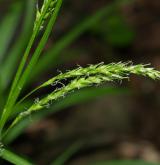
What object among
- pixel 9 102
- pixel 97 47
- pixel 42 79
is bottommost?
pixel 9 102

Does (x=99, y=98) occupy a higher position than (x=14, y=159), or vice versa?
(x=99, y=98)

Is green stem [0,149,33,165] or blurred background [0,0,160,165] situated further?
blurred background [0,0,160,165]

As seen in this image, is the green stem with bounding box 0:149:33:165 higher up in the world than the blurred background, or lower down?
lower down

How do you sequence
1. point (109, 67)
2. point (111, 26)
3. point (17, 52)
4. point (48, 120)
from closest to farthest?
point (109, 67) → point (17, 52) → point (48, 120) → point (111, 26)

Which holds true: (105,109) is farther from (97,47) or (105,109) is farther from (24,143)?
(97,47)

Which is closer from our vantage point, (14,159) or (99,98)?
(14,159)

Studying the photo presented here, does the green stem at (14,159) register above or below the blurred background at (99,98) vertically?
below

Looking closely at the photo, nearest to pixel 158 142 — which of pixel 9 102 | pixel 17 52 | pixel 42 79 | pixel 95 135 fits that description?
pixel 95 135

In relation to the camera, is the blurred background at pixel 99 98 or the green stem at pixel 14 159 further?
the blurred background at pixel 99 98
